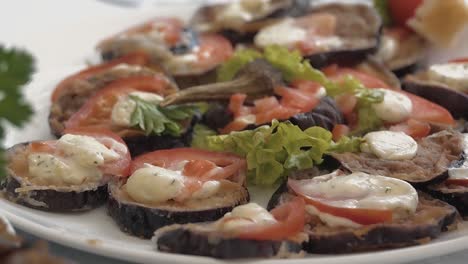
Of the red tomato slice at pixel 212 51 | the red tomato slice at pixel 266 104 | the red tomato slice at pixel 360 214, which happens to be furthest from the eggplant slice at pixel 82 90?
the red tomato slice at pixel 360 214

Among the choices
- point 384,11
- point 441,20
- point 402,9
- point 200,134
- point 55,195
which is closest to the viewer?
point 55,195

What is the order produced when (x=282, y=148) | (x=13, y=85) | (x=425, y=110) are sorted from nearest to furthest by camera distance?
(x=13, y=85) → (x=282, y=148) → (x=425, y=110)

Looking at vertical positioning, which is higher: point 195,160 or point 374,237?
point 195,160

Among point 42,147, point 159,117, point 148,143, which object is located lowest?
point 148,143

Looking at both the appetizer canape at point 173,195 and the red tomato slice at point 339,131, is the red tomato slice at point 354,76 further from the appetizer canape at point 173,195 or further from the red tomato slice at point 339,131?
the appetizer canape at point 173,195

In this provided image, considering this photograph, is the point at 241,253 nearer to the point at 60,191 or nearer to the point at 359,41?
the point at 60,191

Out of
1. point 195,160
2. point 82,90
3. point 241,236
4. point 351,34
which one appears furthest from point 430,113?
point 82,90

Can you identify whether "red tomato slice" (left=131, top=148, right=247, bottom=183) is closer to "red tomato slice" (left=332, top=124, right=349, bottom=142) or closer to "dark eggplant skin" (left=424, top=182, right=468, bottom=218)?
"red tomato slice" (left=332, top=124, right=349, bottom=142)

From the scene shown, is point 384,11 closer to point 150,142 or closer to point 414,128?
point 414,128

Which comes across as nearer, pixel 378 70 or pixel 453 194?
pixel 453 194
